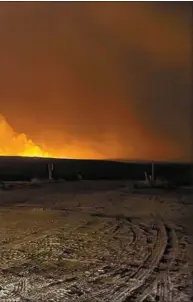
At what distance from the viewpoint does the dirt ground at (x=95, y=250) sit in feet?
8.73

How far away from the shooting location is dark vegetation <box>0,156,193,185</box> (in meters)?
9.84

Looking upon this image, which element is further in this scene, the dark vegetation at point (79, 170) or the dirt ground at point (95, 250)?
the dark vegetation at point (79, 170)

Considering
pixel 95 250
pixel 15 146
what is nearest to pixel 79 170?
pixel 15 146

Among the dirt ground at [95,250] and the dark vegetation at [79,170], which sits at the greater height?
the dark vegetation at [79,170]

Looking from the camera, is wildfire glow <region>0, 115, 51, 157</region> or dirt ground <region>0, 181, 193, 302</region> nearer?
dirt ground <region>0, 181, 193, 302</region>

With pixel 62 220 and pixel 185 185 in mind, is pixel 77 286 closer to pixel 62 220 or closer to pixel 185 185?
pixel 62 220

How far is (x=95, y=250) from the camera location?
3619 mm

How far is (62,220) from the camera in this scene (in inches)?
199

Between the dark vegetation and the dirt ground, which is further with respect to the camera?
the dark vegetation

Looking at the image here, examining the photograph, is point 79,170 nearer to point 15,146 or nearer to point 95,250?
point 15,146

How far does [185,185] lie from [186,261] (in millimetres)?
5976

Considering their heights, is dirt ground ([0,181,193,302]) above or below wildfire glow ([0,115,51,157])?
below

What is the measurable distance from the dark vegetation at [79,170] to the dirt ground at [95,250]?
298 centimetres

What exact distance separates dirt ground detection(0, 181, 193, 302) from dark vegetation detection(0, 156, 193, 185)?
298 centimetres
